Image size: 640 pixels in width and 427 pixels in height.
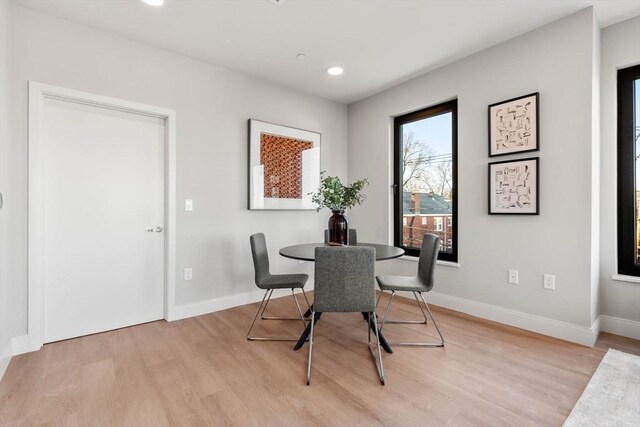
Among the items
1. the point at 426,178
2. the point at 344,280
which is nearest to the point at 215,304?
the point at 344,280

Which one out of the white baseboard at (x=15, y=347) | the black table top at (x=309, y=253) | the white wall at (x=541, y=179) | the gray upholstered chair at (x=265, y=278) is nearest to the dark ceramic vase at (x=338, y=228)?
the black table top at (x=309, y=253)

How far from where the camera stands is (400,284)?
8.21 ft

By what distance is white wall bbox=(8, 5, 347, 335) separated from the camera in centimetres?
232

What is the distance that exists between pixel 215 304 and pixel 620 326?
3.64 meters

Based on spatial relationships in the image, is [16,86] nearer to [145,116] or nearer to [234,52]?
[145,116]

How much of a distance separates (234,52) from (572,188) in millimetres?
3192

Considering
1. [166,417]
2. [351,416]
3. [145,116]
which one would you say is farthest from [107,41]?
[351,416]

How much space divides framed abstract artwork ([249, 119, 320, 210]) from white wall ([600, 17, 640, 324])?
9.39 feet

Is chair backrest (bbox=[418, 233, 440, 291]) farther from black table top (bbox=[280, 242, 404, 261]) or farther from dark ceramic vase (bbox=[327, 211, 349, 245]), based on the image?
dark ceramic vase (bbox=[327, 211, 349, 245])

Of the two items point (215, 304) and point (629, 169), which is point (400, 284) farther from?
point (629, 169)

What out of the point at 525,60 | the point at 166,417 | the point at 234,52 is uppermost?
the point at 234,52

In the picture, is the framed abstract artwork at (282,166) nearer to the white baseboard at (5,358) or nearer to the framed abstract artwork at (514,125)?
the framed abstract artwork at (514,125)

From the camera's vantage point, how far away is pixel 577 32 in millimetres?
2439

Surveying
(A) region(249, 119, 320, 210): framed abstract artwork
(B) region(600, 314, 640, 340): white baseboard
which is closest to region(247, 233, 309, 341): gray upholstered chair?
(A) region(249, 119, 320, 210): framed abstract artwork
